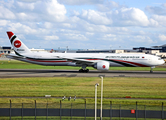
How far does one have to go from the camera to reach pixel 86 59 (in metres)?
50.4

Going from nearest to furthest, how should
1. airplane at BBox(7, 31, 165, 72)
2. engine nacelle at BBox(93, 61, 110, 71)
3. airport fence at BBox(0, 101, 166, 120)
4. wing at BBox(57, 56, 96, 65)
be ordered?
airport fence at BBox(0, 101, 166, 120) → engine nacelle at BBox(93, 61, 110, 71) → wing at BBox(57, 56, 96, 65) → airplane at BBox(7, 31, 165, 72)

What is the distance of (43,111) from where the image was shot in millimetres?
16547

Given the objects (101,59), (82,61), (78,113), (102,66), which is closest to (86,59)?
(82,61)

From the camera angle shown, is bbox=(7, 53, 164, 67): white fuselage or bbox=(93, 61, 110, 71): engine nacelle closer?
bbox=(93, 61, 110, 71): engine nacelle

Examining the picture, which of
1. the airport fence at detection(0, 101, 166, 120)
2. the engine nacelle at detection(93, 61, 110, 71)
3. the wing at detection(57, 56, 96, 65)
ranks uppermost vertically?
the wing at detection(57, 56, 96, 65)

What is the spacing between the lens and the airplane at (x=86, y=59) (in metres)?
49.3

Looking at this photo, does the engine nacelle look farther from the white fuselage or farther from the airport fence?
the airport fence

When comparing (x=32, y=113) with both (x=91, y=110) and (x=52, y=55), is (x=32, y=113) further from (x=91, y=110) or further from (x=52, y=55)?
(x=52, y=55)

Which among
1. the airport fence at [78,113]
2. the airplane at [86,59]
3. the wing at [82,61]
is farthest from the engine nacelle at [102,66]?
the airport fence at [78,113]

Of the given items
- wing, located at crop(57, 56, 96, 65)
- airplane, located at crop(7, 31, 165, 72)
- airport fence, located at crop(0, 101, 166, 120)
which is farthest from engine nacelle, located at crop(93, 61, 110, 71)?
airport fence, located at crop(0, 101, 166, 120)

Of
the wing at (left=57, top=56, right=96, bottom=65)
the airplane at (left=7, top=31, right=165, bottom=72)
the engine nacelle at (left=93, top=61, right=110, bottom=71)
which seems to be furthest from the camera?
the airplane at (left=7, top=31, right=165, bottom=72)

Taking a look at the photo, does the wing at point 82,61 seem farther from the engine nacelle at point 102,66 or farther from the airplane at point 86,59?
the engine nacelle at point 102,66

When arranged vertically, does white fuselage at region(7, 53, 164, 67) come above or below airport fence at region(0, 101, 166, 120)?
above

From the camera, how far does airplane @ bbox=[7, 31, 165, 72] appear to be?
162ft
